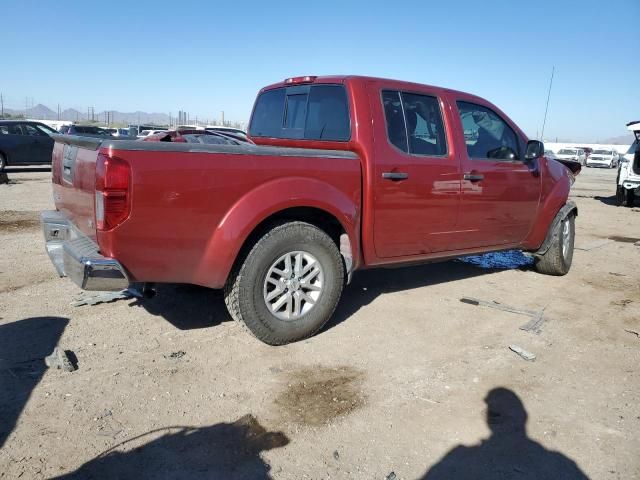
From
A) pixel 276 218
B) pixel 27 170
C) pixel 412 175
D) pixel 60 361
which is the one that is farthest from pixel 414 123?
pixel 27 170

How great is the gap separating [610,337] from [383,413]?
2371 mm

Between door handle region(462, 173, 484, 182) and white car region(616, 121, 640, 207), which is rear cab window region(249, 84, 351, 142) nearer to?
door handle region(462, 173, 484, 182)

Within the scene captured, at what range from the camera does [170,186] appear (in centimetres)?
302

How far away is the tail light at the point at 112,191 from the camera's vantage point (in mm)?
2861

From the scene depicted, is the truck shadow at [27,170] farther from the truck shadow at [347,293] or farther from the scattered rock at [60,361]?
the scattered rock at [60,361]

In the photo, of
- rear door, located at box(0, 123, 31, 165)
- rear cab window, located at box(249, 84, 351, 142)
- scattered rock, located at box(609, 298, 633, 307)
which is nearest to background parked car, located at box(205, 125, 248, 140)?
rear cab window, located at box(249, 84, 351, 142)

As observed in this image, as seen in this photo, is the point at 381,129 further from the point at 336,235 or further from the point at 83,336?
the point at 83,336

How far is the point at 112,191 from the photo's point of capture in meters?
2.88

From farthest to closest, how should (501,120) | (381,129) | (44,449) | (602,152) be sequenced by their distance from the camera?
(602,152), (501,120), (381,129), (44,449)

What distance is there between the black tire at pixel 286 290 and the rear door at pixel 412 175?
0.51 metres

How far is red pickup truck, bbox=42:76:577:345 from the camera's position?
3.01m

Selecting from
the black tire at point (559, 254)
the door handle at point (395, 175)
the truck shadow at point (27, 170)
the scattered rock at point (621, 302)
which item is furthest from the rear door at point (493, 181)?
the truck shadow at point (27, 170)

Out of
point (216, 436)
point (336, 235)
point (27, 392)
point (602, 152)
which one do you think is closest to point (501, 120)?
point (336, 235)

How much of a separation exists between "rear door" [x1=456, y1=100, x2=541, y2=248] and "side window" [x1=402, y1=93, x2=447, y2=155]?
0.26m
